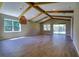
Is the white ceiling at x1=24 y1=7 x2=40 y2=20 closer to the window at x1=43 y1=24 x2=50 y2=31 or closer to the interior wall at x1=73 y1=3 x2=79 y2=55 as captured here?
the window at x1=43 y1=24 x2=50 y2=31

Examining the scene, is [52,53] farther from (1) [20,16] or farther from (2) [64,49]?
(1) [20,16]

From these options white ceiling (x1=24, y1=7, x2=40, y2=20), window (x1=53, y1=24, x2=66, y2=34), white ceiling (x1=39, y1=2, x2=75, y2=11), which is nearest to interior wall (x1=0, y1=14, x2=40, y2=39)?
white ceiling (x1=24, y1=7, x2=40, y2=20)

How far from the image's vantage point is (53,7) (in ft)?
14.0

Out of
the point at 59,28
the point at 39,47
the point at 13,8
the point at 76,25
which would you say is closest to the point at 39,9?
the point at 13,8

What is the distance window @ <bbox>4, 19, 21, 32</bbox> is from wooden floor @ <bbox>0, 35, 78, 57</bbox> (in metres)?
0.26

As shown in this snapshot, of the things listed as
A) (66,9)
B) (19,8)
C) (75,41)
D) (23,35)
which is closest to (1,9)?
(19,8)

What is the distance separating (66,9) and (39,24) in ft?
2.60

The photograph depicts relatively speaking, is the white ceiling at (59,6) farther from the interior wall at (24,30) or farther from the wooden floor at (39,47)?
the wooden floor at (39,47)

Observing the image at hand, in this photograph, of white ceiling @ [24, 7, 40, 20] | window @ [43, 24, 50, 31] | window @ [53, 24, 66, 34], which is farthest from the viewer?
window @ [43, 24, 50, 31]

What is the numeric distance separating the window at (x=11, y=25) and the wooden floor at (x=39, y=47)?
0.26 meters

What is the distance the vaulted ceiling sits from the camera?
4195 millimetres

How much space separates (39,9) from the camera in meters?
4.30

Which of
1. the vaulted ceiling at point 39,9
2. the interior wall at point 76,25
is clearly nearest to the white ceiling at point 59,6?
the vaulted ceiling at point 39,9

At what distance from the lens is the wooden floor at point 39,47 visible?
419cm
